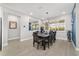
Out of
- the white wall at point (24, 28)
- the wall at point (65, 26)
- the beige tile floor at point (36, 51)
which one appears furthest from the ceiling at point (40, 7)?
the beige tile floor at point (36, 51)

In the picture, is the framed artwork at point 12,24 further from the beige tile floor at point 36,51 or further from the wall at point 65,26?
the wall at point 65,26

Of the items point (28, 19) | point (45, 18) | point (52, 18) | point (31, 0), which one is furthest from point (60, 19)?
point (31, 0)

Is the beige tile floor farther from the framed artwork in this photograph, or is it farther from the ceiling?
the framed artwork

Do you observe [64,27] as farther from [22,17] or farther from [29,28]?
[22,17]

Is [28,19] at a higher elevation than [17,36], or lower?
higher

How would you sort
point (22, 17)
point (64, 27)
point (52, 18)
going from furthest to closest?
point (52, 18) → point (64, 27) → point (22, 17)

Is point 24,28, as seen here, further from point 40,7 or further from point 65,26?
point 65,26

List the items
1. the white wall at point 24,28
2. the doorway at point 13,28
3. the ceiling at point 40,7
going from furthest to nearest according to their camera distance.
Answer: the doorway at point 13,28 < the white wall at point 24,28 < the ceiling at point 40,7

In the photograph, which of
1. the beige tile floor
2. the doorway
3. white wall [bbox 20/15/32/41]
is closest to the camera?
the beige tile floor

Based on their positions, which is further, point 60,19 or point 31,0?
point 60,19

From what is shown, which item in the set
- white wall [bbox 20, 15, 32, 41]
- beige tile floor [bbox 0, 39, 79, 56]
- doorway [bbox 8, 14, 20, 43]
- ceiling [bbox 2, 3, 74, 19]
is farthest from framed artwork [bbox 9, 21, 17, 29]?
beige tile floor [bbox 0, 39, 79, 56]

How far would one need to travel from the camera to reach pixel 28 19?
8.58m

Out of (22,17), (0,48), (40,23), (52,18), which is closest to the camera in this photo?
(0,48)

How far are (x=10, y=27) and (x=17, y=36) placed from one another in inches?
54.6
